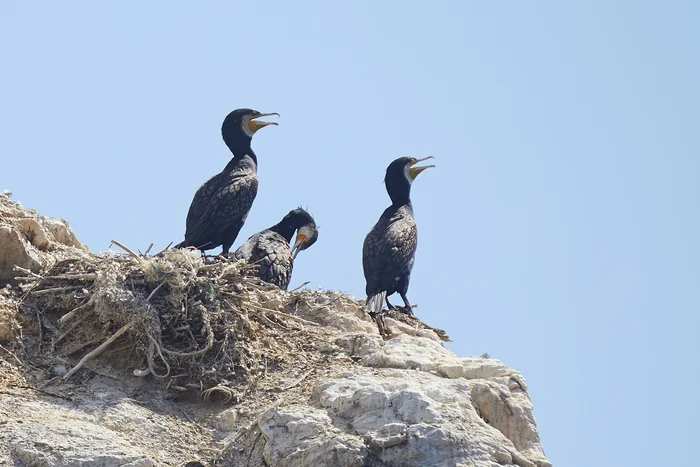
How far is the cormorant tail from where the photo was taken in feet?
41.3

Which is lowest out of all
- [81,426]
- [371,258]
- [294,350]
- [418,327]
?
[81,426]

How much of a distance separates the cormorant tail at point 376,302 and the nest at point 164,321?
329 centimetres

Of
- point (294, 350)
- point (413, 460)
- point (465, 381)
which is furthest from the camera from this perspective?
→ point (294, 350)

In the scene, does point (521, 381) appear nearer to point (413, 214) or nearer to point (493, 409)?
point (493, 409)

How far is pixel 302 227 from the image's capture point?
14484 mm

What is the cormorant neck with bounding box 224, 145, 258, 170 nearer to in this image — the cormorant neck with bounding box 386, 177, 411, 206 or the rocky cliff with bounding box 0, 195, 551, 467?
the cormorant neck with bounding box 386, 177, 411, 206

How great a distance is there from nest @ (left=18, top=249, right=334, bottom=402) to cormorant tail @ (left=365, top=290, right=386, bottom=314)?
10.8 feet

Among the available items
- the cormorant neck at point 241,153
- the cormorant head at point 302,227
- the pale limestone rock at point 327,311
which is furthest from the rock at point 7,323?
the cormorant neck at point 241,153

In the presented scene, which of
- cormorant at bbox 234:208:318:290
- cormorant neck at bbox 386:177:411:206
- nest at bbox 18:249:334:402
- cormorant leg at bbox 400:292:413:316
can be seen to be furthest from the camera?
cormorant neck at bbox 386:177:411:206

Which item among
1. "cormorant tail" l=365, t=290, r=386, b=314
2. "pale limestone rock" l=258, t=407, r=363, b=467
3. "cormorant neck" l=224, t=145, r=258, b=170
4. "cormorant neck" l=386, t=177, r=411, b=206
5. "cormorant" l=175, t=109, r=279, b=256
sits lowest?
"pale limestone rock" l=258, t=407, r=363, b=467

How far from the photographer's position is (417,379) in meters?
8.39

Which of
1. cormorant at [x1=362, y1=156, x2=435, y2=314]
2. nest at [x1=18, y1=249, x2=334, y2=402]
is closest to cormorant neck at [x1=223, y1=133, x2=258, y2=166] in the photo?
cormorant at [x1=362, y1=156, x2=435, y2=314]

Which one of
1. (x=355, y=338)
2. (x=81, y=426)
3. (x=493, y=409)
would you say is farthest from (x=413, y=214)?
(x=81, y=426)

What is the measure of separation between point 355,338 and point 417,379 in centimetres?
89
